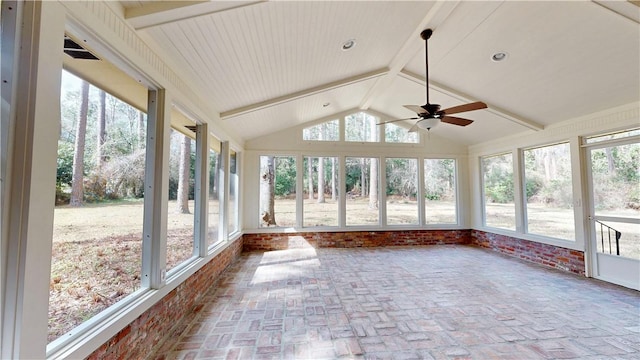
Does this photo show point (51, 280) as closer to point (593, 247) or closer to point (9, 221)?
point (9, 221)

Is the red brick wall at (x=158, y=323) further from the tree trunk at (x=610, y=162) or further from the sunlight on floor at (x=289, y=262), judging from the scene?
the tree trunk at (x=610, y=162)

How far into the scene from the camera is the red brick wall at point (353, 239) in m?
6.13

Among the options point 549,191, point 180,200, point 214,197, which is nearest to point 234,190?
point 214,197

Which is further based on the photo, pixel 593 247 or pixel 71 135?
pixel 593 247

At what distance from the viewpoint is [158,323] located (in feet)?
A: 7.64

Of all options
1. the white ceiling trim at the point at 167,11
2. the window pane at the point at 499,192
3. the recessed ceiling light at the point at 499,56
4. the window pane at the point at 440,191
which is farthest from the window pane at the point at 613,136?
the white ceiling trim at the point at 167,11

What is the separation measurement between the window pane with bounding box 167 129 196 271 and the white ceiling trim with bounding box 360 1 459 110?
3173 mm

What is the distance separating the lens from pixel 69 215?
1521 millimetres

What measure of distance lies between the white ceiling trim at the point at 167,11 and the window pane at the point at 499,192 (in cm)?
644

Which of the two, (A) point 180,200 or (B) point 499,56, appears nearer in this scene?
(A) point 180,200

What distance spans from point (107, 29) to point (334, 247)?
5.58 metres

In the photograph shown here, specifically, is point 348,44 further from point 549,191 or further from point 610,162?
point 549,191

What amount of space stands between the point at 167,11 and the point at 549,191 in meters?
6.52

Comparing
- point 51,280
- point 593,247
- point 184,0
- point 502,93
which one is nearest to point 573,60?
point 502,93
